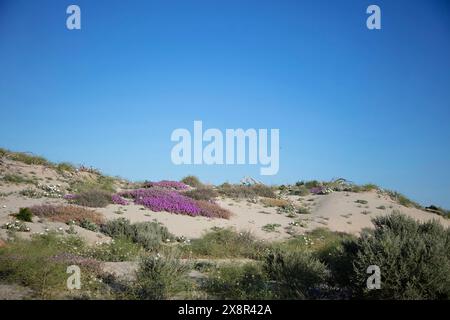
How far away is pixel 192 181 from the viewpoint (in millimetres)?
32406

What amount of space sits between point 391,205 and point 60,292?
24659mm

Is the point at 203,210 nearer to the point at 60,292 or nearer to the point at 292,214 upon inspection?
the point at 292,214

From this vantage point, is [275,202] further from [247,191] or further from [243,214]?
[243,214]

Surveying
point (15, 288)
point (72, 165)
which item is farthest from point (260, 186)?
point (15, 288)

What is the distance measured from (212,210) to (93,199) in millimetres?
6190

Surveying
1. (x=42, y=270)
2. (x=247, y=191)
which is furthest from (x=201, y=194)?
(x=42, y=270)

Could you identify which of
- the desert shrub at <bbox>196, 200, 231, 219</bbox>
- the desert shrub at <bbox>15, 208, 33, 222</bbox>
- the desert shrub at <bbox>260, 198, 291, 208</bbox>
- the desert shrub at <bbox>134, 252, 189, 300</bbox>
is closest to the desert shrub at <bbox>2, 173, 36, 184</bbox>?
the desert shrub at <bbox>15, 208, 33, 222</bbox>

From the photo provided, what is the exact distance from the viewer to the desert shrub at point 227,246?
14.6 metres

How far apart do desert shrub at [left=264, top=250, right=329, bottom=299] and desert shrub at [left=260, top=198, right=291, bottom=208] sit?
51.8 ft

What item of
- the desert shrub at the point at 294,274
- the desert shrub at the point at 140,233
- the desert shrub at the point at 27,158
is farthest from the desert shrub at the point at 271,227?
the desert shrub at the point at 27,158

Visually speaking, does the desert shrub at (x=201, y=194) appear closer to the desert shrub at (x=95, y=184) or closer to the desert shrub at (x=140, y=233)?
the desert shrub at (x=95, y=184)

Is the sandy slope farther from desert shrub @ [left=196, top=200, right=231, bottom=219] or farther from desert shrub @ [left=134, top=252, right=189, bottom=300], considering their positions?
desert shrub @ [left=134, top=252, right=189, bottom=300]

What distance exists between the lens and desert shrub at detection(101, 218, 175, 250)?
48.8ft

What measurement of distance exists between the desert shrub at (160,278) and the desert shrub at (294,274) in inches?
79.4
